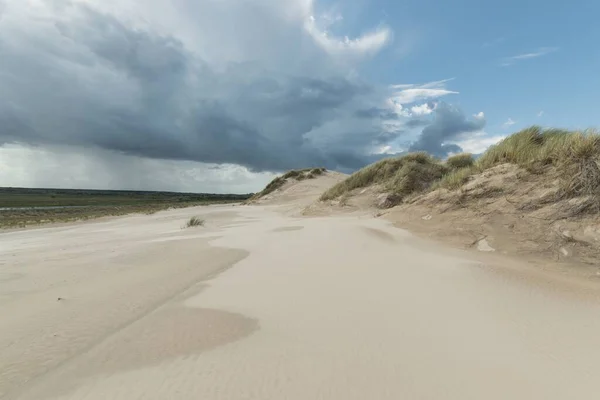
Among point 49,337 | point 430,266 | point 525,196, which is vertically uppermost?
point 525,196

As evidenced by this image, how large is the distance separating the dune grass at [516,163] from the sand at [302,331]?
2.42m

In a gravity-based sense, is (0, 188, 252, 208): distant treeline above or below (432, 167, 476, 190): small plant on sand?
below

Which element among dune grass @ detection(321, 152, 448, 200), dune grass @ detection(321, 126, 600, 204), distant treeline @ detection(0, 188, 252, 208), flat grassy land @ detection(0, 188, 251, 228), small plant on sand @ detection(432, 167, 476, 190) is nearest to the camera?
dune grass @ detection(321, 126, 600, 204)

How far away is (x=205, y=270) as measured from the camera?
5.92m

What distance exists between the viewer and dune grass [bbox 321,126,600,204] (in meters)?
6.80

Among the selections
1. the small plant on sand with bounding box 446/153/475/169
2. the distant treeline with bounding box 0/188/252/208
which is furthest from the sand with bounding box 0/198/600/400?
the distant treeline with bounding box 0/188/252/208

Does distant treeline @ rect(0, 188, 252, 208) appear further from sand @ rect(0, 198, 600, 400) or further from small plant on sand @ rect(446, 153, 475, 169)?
sand @ rect(0, 198, 600, 400)

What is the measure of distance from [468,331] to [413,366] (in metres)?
0.91

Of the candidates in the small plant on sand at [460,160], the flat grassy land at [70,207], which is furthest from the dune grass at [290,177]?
the small plant on sand at [460,160]

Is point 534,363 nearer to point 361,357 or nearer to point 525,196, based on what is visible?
point 361,357

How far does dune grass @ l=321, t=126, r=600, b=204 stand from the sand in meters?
2.42

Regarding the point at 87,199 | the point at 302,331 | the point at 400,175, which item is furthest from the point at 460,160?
the point at 87,199

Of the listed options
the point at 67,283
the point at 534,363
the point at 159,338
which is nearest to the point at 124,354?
the point at 159,338

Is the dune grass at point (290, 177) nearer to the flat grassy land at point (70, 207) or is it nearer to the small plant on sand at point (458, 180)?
the flat grassy land at point (70, 207)
